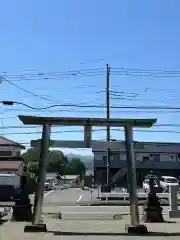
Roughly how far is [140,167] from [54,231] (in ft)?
225

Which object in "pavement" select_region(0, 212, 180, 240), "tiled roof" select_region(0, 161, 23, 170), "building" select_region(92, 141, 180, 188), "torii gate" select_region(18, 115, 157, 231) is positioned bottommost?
"pavement" select_region(0, 212, 180, 240)

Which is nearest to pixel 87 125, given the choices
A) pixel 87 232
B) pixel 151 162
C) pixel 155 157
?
pixel 87 232

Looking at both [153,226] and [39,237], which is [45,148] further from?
[153,226]

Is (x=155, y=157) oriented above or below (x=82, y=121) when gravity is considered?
above

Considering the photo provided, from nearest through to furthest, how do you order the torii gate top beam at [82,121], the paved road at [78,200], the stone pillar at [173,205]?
the torii gate top beam at [82,121] → the stone pillar at [173,205] → the paved road at [78,200]

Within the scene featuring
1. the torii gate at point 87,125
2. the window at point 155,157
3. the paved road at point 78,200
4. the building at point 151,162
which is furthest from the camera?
the window at point 155,157

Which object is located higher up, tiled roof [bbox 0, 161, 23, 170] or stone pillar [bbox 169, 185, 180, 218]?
tiled roof [bbox 0, 161, 23, 170]

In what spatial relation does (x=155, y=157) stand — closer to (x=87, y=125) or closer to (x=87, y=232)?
(x=87, y=125)

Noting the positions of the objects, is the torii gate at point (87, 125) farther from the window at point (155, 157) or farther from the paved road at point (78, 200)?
the window at point (155, 157)

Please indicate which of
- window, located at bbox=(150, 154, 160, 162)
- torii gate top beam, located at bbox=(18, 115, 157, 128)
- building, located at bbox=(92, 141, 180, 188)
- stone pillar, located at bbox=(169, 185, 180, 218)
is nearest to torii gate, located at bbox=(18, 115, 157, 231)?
torii gate top beam, located at bbox=(18, 115, 157, 128)

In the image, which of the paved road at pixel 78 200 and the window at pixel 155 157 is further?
the window at pixel 155 157

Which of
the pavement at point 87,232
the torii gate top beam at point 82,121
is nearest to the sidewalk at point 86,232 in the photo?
the pavement at point 87,232

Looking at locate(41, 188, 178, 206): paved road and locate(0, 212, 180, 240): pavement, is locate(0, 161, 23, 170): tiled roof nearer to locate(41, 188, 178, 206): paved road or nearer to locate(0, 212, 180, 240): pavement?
locate(41, 188, 178, 206): paved road

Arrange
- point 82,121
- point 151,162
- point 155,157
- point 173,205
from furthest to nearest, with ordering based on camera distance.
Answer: point 155,157, point 151,162, point 173,205, point 82,121
